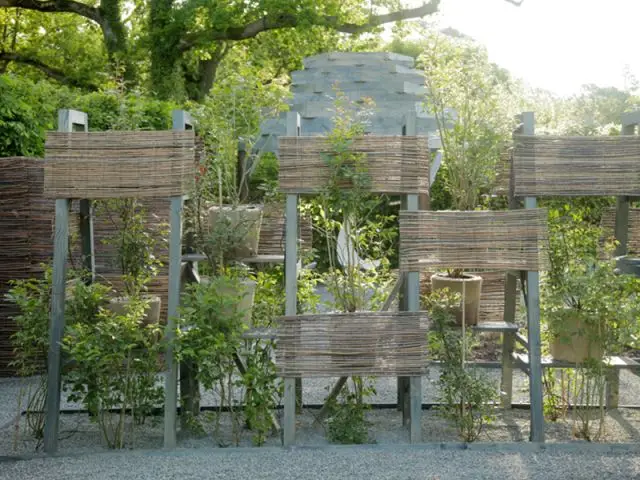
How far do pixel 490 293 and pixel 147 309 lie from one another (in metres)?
2.29

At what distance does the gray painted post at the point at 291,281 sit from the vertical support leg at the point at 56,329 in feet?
4.19

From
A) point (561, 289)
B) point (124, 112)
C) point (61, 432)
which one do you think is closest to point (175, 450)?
point (61, 432)

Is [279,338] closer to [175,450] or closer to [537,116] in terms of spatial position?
[175,450]

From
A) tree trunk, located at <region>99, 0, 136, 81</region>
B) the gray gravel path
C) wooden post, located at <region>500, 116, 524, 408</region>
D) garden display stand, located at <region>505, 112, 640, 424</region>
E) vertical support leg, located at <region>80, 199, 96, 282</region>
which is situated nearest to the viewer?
the gray gravel path

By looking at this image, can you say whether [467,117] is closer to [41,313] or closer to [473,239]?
[473,239]

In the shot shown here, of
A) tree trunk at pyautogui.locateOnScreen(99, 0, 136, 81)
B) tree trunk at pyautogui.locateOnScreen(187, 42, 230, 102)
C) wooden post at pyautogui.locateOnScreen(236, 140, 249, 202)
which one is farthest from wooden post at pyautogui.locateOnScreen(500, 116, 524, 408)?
tree trunk at pyautogui.locateOnScreen(187, 42, 230, 102)

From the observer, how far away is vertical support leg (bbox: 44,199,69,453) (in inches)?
186

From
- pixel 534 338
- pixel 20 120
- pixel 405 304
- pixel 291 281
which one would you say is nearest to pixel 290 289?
pixel 291 281

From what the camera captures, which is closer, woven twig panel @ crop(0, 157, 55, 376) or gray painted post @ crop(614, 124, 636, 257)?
gray painted post @ crop(614, 124, 636, 257)

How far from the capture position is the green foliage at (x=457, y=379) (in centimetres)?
481

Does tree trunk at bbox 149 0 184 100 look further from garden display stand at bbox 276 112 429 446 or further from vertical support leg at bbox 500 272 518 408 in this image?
garden display stand at bbox 276 112 429 446

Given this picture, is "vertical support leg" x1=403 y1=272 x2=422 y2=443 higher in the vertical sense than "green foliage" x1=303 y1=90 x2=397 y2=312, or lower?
lower

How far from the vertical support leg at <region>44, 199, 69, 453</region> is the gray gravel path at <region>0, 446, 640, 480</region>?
0.61ft

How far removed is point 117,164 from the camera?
476cm
